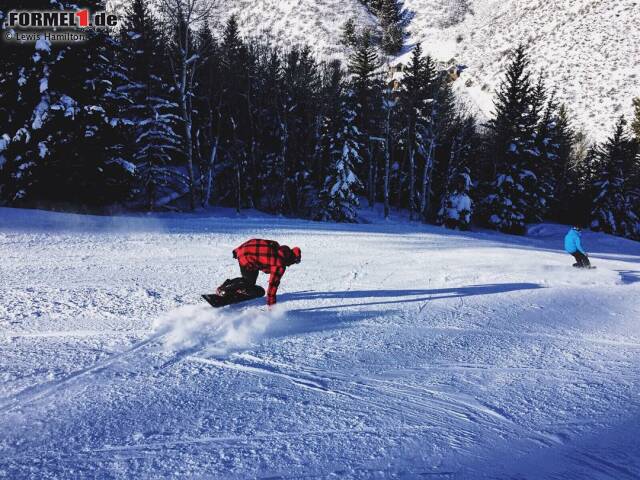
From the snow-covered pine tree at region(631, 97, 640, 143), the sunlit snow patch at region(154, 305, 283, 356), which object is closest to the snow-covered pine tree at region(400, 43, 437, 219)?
the sunlit snow patch at region(154, 305, 283, 356)

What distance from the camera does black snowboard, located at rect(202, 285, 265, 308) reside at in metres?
5.70

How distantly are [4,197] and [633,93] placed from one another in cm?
6488

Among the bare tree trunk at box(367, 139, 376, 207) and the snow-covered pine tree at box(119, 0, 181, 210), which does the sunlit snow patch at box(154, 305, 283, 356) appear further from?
the bare tree trunk at box(367, 139, 376, 207)

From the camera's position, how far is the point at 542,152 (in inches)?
1173

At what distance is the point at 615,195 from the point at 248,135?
2956 centimetres

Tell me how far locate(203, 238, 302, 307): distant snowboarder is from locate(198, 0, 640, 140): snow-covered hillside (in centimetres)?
3745

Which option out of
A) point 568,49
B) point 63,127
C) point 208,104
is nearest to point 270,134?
point 208,104

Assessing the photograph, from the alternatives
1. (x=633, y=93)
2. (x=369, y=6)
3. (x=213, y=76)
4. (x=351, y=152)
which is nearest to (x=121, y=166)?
(x=213, y=76)

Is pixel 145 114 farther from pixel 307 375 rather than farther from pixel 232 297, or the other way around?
pixel 307 375

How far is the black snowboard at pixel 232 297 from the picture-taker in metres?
5.70

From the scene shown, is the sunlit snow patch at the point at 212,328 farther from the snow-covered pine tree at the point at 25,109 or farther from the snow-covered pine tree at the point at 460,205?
the snow-covered pine tree at the point at 460,205

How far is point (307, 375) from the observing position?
4.07m

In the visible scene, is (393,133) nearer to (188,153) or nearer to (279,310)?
(188,153)

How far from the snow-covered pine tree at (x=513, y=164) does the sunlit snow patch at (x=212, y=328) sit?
26.4m
